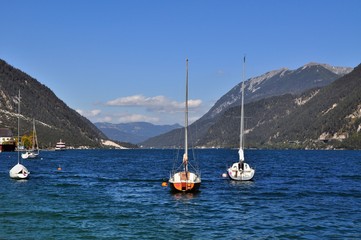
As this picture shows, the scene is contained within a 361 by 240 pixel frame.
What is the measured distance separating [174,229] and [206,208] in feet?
45.6

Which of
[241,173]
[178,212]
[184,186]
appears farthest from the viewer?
[241,173]

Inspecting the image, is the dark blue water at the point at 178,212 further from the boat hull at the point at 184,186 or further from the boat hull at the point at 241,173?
the boat hull at the point at 241,173

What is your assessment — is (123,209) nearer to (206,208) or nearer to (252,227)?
(206,208)

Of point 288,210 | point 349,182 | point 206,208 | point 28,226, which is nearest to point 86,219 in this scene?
point 28,226

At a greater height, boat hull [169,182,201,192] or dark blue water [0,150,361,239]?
boat hull [169,182,201,192]

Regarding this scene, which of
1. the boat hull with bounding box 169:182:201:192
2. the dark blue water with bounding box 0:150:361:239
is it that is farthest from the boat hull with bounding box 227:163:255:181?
the boat hull with bounding box 169:182:201:192

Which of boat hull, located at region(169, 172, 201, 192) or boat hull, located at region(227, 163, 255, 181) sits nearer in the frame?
boat hull, located at region(169, 172, 201, 192)

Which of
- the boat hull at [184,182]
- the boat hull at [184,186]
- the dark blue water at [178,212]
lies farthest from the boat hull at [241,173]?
the boat hull at [184,182]

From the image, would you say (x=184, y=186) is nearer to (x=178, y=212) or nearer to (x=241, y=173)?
(x=178, y=212)

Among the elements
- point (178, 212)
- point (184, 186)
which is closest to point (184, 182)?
point (184, 186)

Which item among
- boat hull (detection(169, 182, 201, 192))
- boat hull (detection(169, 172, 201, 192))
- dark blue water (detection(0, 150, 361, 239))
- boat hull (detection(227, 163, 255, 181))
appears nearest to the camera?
dark blue water (detection(0, 150, 361, 239))

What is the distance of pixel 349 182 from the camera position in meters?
103

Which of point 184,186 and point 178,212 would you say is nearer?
point 178,212

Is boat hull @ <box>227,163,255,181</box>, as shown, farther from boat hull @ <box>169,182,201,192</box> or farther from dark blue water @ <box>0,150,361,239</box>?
boat hull @ <box>169,182,201,192</box>
